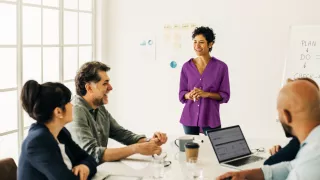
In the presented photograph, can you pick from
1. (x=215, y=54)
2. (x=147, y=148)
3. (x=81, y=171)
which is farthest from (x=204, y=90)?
(x=81, y=171)

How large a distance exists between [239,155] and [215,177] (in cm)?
44

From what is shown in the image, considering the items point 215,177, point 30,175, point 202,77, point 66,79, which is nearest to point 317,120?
point 215,177

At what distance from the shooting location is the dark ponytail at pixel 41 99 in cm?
202

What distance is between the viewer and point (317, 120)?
5.71 feet

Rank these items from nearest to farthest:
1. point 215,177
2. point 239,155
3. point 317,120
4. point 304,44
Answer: point 317,120
point 215,177
point 239,155
point 304,44

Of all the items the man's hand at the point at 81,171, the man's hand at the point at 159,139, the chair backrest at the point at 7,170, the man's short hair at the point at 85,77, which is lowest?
the chair backrest at the point at 7,170

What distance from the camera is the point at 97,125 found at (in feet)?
9.15

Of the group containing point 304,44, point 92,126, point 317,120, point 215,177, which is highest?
point 304,44

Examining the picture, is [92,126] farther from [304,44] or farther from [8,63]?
[304,44]

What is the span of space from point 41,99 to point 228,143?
A: 1.19 m

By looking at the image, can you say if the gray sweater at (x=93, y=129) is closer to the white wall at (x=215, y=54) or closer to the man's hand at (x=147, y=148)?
the man's hand at (x=147, y=148)

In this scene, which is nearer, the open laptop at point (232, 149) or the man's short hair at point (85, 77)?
the open laptop at point (232, 149)

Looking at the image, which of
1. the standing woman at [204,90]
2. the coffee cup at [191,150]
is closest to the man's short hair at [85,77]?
the coffee cup at [191,150]

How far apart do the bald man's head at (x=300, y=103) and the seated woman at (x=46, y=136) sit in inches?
42.5
